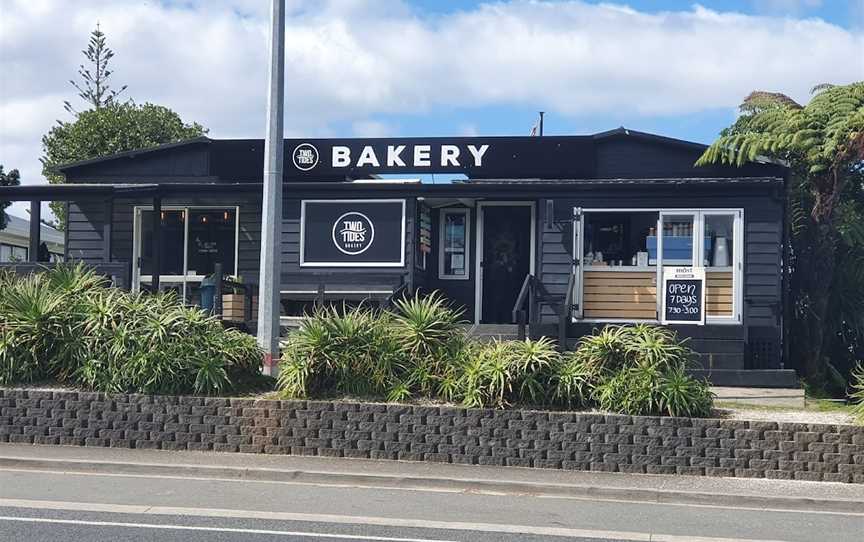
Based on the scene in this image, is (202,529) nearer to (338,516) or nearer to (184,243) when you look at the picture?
(338,516)

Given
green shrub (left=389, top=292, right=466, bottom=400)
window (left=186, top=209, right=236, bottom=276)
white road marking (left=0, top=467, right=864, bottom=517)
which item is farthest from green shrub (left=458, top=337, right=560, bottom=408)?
window (left=186, top=209, right=236, bottom=276)

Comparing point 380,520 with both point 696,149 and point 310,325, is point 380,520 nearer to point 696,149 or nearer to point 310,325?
point 310,325

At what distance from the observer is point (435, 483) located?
37.9ft

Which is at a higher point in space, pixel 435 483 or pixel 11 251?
pixel 11 251

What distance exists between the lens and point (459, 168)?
19.4m

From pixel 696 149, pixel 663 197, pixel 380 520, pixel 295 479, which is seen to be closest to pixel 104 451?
pixel 295 479

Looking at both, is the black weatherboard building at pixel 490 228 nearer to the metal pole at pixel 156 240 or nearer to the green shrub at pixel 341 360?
the metal pole at pixel 156 240

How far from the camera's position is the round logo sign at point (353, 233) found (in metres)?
18.8

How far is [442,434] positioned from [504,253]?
25.5ft

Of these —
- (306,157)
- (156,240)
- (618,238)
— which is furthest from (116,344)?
(618,238)

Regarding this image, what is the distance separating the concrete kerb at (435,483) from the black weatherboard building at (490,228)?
5260 millimetres

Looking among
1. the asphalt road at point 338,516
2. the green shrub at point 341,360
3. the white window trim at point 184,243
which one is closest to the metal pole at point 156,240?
the white window trim at point 184,243

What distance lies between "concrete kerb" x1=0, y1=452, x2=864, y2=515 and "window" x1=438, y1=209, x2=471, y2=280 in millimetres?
8777

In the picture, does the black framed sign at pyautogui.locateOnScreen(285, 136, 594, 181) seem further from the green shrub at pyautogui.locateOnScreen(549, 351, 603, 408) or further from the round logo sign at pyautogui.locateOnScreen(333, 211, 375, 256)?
the green shrub at pyautogui.locateOnScreen(549, 351, 603, 408)
